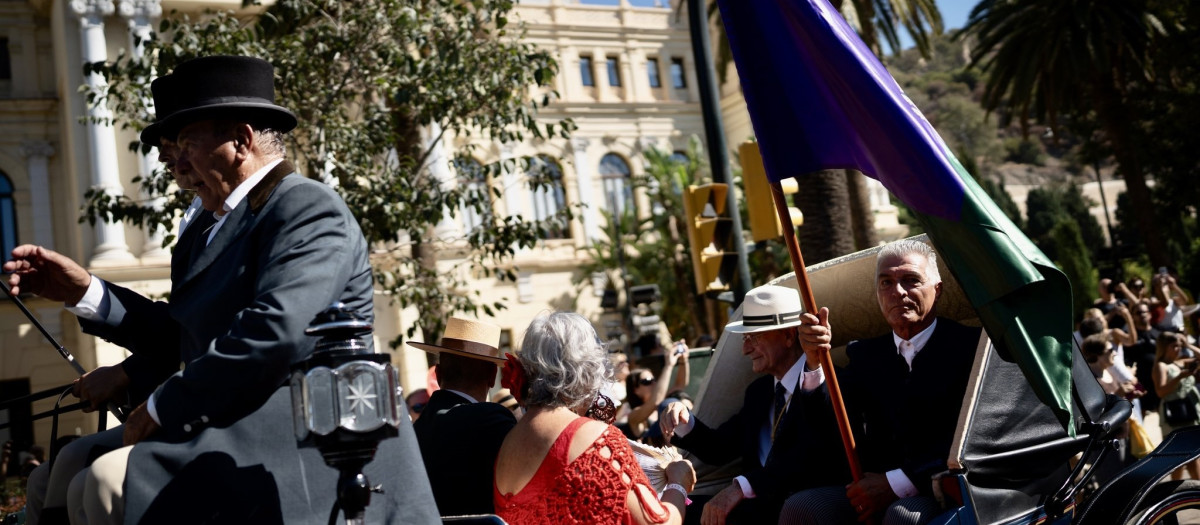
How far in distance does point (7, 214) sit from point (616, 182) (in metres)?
21.2

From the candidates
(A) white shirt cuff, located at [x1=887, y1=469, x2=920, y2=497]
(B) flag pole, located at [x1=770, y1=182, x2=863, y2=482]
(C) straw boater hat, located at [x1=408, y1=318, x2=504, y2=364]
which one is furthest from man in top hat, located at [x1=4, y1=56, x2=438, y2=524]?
(A) white shirt cuff, located at [x1=887, y1=469, x2=920, y2=497]

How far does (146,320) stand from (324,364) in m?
1.27

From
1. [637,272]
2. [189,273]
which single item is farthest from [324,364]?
[637,272]

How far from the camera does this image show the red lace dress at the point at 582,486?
4.01 metres

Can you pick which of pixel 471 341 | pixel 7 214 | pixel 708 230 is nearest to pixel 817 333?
pixel 471 341

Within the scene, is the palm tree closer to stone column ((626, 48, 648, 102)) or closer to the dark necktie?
stone column ((626, 48, 648, 102))

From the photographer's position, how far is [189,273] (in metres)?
3.33

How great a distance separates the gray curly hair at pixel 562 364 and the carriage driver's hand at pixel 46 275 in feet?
4.91

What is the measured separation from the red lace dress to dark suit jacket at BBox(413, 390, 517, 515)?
45 cm

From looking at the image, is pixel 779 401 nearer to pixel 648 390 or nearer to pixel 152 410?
pixel 152 410

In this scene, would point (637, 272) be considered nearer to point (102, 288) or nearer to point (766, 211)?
point (766, 211)

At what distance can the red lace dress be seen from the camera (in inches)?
158

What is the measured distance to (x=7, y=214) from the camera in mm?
33469

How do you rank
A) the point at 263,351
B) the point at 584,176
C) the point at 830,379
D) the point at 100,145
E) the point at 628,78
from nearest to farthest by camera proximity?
the point at 263,351 < the point at 830,379 < the point at 100,145 < the point at 584,176 < the point at 628,78
